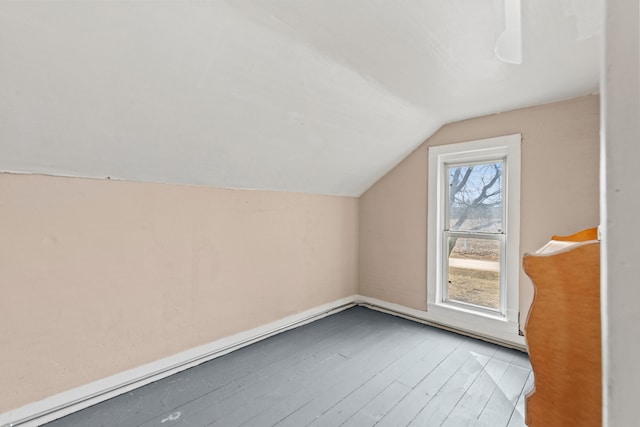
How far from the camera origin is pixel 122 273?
1.89m

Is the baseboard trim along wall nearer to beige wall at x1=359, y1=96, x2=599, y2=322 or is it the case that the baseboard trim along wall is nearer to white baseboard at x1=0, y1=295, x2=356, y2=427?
white baseboard at x1=0, y1=295, x2=356, y2=427

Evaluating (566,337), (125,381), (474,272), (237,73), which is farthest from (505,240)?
(125,381)

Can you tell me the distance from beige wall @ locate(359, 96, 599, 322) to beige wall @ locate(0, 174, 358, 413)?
46.4 inches

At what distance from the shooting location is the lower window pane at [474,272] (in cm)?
276

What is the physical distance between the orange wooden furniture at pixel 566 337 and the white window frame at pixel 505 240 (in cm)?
156

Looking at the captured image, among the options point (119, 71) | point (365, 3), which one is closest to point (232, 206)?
point (119, 71)

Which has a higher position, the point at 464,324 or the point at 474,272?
the point at 474,272

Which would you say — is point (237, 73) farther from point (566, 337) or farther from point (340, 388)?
point (340, 388)

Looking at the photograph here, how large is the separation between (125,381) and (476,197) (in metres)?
3.01

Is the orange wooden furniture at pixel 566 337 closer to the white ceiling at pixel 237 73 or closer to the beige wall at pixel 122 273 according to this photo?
the white ceiling at pixel 237 73

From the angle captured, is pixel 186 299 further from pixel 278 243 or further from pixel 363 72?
pixel 363 72

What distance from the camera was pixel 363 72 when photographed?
1856 mm

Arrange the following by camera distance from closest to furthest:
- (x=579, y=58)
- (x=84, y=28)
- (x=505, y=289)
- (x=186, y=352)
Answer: (x=84, y=28) → (x=579, y=58) → (x=186, y=352) → (x=505, y=289)

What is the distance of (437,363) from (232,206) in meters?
1.92
